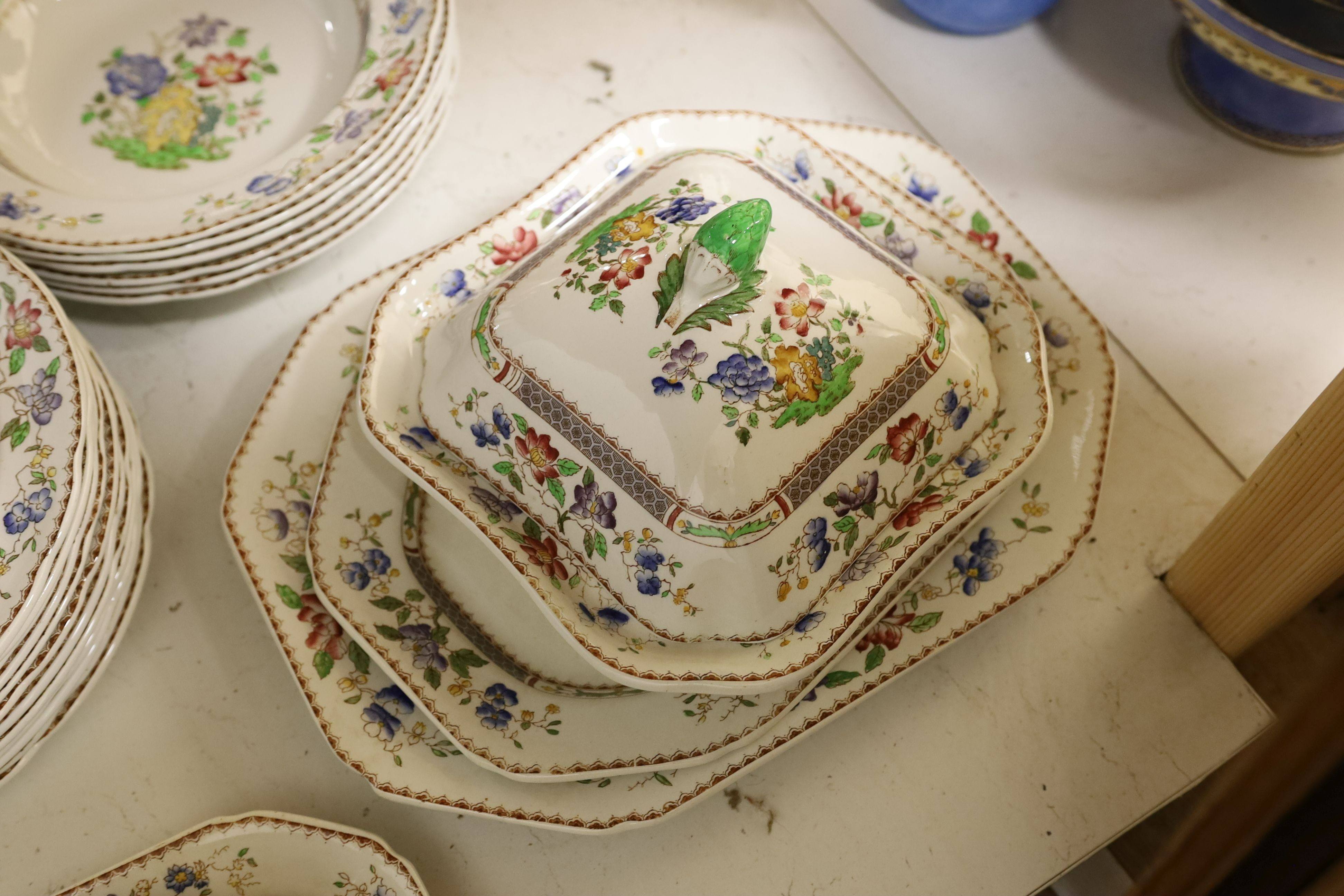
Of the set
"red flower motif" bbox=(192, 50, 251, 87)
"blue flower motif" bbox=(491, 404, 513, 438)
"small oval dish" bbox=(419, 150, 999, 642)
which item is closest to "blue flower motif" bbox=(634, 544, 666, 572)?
"small oval dish" bbox=(419, 150, 999, 642)

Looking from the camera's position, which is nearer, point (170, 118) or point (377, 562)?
point (377, 562)

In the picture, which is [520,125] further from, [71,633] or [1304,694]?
[1304,694]

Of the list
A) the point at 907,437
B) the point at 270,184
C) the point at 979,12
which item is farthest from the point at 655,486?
the point at 979,12

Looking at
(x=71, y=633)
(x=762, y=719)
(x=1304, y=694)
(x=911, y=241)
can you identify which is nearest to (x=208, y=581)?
(x=71, y=633)

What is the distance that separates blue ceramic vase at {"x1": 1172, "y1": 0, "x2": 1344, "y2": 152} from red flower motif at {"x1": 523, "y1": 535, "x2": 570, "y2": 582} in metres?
0.57

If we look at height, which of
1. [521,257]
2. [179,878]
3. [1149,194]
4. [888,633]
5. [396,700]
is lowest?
[179,878]

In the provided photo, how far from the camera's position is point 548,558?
0.54 m

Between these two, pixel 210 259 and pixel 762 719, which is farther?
pixel 210 259

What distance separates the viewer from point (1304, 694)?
0.22 m

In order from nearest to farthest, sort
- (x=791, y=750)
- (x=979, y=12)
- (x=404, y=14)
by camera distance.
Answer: (x=791, y=750) → (x=404, y=14) → (x=979, y=12)

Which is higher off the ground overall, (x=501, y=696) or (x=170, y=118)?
(x=170, y=118)

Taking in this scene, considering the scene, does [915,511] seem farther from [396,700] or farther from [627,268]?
[396,700]

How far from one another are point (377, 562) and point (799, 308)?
0.31 m

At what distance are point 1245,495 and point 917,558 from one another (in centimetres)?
19
